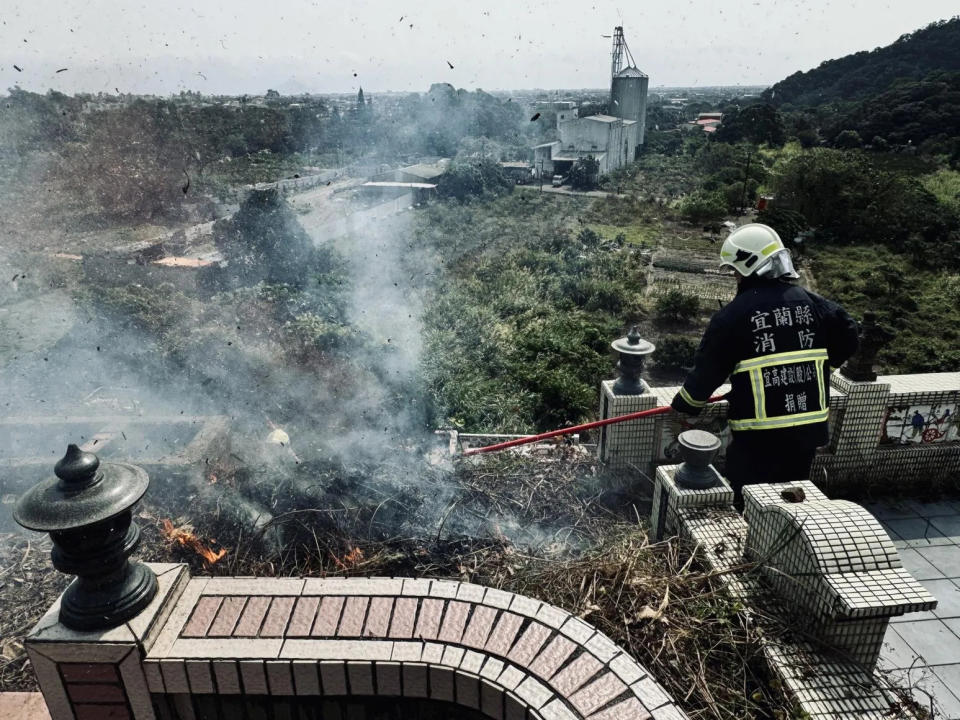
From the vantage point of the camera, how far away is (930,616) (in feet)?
12.6

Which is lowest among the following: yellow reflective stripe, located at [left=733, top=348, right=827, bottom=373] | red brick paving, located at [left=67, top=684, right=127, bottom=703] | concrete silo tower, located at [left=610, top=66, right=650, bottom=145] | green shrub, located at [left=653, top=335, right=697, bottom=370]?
green shrub, located at [left=653, top=335, right=697, bottom=370]

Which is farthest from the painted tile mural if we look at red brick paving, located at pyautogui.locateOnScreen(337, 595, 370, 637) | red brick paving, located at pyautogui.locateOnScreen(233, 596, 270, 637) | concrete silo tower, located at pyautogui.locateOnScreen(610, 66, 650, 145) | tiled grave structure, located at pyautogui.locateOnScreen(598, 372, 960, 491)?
concrete silo tower, located at pyautogui.locateOnScreen(610, 66, 650, 145)

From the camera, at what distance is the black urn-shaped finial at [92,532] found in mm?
2121

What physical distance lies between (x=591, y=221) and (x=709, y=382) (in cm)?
2864

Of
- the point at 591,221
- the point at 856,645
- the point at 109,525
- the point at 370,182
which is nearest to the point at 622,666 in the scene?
the point at 856,645

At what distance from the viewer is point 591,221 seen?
3127 centimetres

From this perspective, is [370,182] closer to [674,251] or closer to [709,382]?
[674,251]

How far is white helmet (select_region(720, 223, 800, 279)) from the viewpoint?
152 inches

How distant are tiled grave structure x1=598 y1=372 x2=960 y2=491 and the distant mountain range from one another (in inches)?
3129

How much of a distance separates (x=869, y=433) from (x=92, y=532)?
210 inches

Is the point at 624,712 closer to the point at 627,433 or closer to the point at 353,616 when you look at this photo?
the point at 353,616

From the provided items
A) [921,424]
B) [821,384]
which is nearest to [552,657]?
[821,384]

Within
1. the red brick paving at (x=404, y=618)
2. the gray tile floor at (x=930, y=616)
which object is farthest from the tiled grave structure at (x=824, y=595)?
the red brick paving at (x=404, y=618)

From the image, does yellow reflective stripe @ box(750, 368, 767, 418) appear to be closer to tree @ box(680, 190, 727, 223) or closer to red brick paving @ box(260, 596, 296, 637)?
red brick paving @ box(260, 596, 296, 637)
